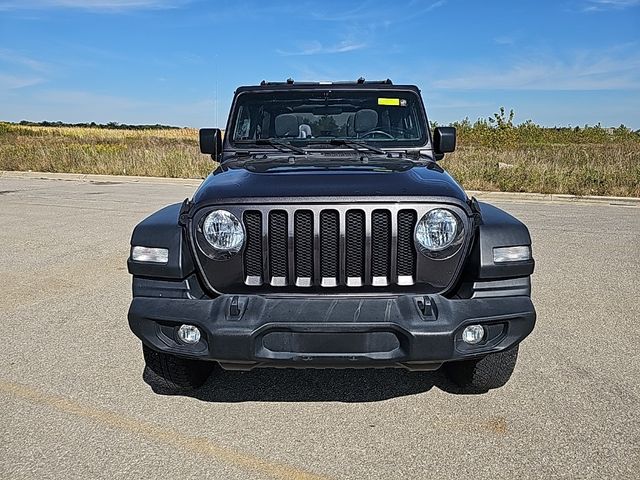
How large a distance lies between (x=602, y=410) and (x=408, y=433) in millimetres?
1073

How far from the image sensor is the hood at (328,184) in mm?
2992

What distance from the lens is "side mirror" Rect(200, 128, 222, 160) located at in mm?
4625

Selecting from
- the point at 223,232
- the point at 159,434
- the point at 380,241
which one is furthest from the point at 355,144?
the point at 159,434

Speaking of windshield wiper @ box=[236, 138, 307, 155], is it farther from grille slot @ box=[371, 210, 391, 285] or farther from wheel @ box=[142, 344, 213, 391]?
wheel @ box=[142, 344, 213, 391]

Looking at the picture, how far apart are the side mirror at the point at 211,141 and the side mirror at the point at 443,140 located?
5.33 feet

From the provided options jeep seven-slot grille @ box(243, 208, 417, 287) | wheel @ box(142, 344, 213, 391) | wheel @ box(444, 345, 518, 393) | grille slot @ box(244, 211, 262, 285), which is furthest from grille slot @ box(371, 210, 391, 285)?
wheel @ box(142, 344, 213, 391)

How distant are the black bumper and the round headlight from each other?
0.25 metres

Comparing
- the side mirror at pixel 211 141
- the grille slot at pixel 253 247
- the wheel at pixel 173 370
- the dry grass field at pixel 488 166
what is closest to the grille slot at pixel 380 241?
the grille slot at pixel 253 247

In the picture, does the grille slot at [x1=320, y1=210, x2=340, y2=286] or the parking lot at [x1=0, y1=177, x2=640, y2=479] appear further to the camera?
the grille slot at [x1=320, y1=210, x2=340, y2=286]

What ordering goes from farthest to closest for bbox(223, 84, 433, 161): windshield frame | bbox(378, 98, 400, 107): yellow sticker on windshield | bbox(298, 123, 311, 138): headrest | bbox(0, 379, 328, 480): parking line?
bbox(378, 98, 400, 107): yellow sticker on windshield → bbox(298, 123, 311, 138): headrest → bbox(223, 84, 433, 161): windshield frame → bbox(0, 379, 328, 480): parking line

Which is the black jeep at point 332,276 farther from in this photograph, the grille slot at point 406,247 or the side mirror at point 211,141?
the side mirror at point 211,141

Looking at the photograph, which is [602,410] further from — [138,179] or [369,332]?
[138,179]

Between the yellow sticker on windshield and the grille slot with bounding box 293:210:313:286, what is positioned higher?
the yellow sticker on windshield

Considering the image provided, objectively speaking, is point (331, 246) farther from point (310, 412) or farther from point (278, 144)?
point (278, 144)
